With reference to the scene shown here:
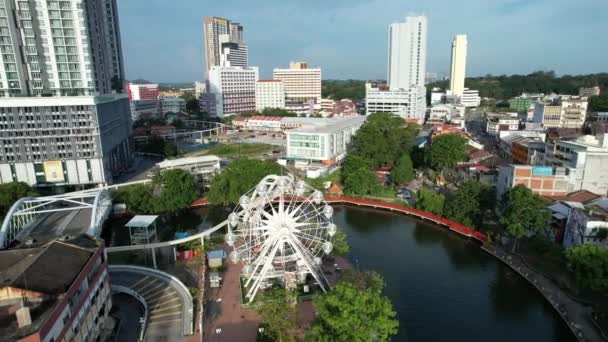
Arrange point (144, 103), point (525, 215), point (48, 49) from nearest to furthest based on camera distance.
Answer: point (525, 215)
point (48, 49)
point (144, 103)

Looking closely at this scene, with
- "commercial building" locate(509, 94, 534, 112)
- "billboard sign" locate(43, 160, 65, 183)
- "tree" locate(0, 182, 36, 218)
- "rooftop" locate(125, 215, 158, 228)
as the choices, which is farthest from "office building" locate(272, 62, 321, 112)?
"rooftop" locate(125, 215, 158, 228)

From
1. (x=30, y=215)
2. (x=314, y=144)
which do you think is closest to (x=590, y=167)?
(x=314, y=144)

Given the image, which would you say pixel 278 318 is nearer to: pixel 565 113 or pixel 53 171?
pixel 53 171

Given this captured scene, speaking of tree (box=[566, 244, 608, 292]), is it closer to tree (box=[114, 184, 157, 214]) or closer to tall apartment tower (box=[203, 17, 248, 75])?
tree (box=[114, 184, 157, 214])

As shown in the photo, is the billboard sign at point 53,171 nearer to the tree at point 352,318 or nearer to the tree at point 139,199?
the tree at point 139,199

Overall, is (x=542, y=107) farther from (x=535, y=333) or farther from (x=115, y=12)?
(x=115, y=12)

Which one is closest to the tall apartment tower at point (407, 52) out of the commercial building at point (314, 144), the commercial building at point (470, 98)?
the commercial building at point (470, 98)

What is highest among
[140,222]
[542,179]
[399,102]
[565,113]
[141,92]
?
[141,92]

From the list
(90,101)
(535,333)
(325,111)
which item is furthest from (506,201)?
(325,111)
